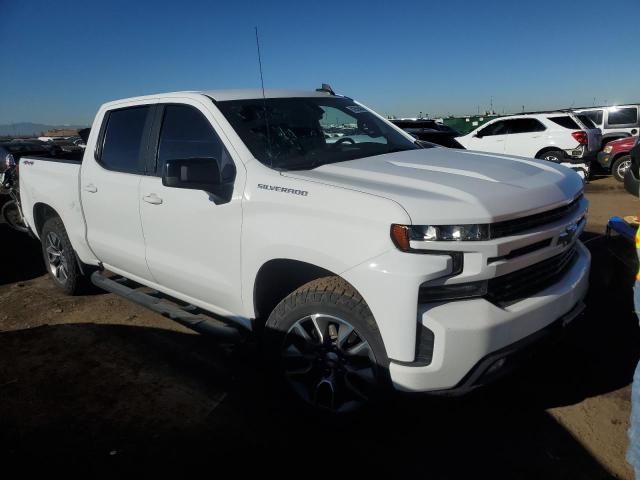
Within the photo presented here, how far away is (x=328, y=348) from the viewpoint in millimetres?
2654

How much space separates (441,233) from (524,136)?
1221 centimetres

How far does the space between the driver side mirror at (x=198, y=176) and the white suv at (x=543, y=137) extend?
407 inches

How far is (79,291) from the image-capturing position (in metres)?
5.02

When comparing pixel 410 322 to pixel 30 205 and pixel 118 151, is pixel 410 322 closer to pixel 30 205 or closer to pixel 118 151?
pixel 118 151

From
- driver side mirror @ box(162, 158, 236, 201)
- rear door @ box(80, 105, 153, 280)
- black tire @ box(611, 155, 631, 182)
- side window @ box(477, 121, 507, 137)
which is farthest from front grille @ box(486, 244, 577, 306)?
side window @ box(477, 121, 507, 137)

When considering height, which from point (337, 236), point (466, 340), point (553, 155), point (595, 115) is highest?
point (595, 115)

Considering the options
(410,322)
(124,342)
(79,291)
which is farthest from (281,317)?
(79,291)

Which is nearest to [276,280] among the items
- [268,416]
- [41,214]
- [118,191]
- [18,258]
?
[268,416]

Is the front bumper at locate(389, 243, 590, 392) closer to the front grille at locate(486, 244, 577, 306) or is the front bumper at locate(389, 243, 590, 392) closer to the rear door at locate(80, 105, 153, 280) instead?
the front grille at locate(486, 244, 577, 306)

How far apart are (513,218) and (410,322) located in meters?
0.69

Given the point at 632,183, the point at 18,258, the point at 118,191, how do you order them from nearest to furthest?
the point at 632,183 → the point at 118,191 → the point at 18,258

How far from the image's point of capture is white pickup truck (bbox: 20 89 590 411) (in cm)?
222

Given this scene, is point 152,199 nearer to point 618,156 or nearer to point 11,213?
point 11,213

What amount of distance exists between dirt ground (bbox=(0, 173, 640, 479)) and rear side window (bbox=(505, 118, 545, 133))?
389 inches
